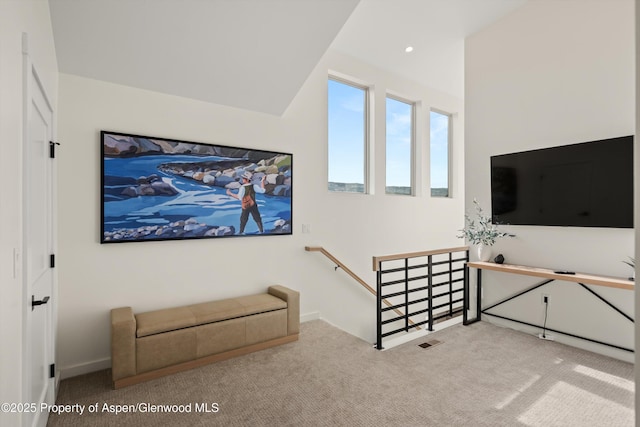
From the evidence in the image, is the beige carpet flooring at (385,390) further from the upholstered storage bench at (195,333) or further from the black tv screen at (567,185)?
the black tv screen at (567,185)

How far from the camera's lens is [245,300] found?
336 cm

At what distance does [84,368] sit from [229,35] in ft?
10.2

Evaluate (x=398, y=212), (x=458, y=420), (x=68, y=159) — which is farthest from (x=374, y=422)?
(x=398, y=212)

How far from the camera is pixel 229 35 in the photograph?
2.81 m

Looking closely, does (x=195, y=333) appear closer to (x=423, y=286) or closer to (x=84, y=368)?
(x=84, y=368)

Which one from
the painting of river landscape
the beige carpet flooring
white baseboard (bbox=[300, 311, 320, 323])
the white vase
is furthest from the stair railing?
the painting of river landscape

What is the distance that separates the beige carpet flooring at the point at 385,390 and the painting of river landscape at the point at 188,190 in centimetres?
130

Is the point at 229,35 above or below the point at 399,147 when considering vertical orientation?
above

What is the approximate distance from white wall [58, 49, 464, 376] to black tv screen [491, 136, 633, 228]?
66.6 inches

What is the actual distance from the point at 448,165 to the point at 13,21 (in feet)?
20.3

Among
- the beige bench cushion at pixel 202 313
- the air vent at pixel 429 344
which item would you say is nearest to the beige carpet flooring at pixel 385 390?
the air vent at pixel 429 344

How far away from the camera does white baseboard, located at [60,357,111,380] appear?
266 cm

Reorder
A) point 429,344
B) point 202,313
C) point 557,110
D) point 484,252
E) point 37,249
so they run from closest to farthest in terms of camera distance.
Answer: point 37,249
point 202,313
point 429,344
point 557,110
point 484,252

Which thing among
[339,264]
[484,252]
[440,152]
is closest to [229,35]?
[339,264]
